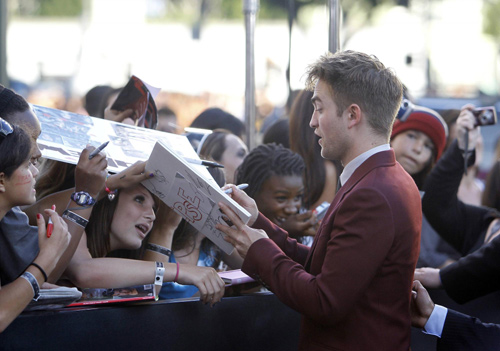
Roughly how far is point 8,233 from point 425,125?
2698 millimetres

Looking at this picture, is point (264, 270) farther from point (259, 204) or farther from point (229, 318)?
point (259, 204)

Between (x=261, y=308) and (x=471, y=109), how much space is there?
1851 millimetres

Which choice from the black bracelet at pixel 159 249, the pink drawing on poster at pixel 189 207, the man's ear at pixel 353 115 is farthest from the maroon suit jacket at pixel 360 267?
the black bracelet at pixel 159 249

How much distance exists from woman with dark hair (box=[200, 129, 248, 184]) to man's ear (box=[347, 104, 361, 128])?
2.03 metres

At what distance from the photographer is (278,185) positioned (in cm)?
339

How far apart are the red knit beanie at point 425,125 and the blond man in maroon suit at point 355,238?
6.52 feet

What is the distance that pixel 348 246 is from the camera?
1.85 m

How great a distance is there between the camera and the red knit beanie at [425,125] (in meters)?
3.97

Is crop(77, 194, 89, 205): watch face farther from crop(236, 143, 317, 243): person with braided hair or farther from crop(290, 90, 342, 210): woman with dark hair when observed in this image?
crop(290, 90, 342, 210): woman with dark hair

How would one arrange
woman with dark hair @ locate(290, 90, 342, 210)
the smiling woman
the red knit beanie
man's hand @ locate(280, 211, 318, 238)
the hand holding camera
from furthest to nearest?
the red knit beanie → woman with dark hair @ locate(290, 90, 342, 210) → the hand holding camera → man's hand @ locate(280, 211, 318, 238) → the smiling woman

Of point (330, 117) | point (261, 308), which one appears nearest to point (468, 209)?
point (261, 308)

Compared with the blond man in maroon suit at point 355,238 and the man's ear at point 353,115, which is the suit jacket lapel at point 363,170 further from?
the man's ear at point 353,115

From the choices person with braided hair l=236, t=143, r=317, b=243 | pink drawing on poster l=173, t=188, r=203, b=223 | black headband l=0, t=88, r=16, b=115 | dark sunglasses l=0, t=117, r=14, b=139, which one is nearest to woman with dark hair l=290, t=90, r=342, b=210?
person with braided hair l=236, t=143, r=317, b=243

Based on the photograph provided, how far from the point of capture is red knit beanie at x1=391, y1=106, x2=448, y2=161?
397 cm
